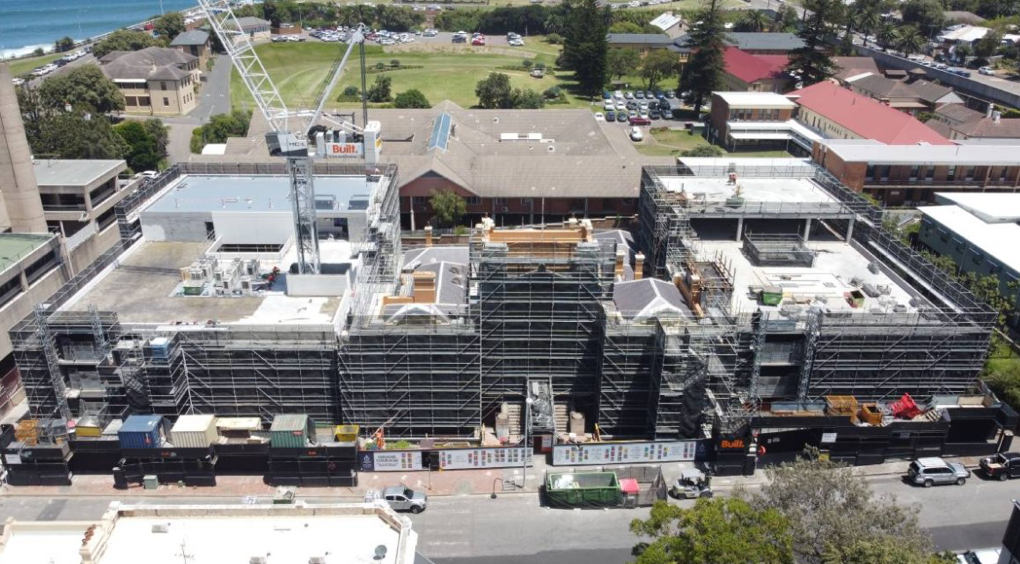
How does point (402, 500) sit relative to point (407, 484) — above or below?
above

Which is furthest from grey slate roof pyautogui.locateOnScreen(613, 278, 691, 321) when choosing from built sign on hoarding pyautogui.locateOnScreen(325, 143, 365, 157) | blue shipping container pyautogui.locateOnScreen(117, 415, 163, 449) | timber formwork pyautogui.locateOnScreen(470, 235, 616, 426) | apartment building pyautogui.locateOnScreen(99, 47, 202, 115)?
apartment building pyautogui.locateOnScreen(99, 47, 202, 115)

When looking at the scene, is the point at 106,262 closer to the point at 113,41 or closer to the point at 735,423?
the point at 735,423

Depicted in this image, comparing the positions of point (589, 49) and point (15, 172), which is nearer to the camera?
point (15, 172)

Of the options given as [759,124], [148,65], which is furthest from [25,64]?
[759,124]

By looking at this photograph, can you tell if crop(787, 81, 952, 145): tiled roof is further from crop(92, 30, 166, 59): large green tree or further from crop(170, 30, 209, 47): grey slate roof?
crop(92, 30, 166, 59): large green tree

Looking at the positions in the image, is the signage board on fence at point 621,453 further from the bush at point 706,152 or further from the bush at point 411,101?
the bush at point 411,101

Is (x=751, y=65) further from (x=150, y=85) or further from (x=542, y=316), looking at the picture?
(x=150, y=85)

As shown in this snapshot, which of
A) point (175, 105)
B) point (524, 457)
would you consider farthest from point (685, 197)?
point (175, 105)
